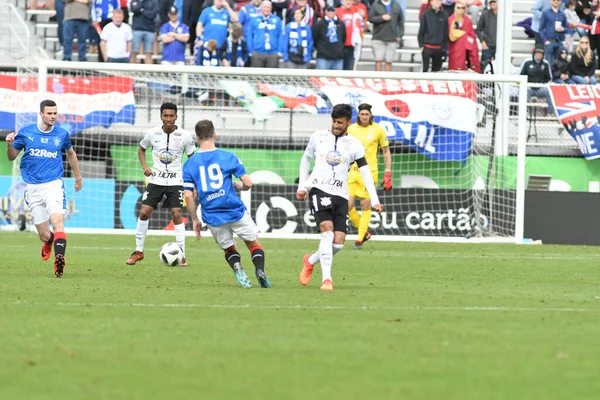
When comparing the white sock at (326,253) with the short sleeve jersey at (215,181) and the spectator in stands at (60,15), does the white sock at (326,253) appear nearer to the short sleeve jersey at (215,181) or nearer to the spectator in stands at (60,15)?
the short sleeve jersey at (215,181)

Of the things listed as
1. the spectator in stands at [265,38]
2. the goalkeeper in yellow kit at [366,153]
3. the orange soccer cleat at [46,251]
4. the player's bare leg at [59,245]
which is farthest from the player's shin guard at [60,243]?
the spectator in stands at [265,38]

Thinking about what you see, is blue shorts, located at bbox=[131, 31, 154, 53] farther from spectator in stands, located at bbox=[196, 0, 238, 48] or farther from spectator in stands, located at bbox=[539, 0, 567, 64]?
spectator in stands, located at bbox=[539, 0, 567, 64]

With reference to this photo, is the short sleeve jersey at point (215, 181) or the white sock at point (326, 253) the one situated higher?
the short sleeve jersey at point (215, 181)

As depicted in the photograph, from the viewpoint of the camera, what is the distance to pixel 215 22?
25.8 metres

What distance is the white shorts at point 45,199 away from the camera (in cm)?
1395

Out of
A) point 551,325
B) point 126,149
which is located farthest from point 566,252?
point 551,325

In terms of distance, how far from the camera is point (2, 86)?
23688mm

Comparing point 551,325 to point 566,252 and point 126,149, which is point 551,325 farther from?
point 126,149

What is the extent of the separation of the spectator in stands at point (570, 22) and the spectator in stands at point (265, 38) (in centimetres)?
682

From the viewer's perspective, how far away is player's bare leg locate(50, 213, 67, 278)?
516 inches

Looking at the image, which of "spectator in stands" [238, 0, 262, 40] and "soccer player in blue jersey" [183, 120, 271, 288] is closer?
"soccer player in blue jersey" [183, 120, 271, 288]

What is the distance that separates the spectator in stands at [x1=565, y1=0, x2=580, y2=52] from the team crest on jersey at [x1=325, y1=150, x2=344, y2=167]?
16.5 meters

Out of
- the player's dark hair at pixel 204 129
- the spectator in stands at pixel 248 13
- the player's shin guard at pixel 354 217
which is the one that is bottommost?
the player's shin guard at pixel 354 217

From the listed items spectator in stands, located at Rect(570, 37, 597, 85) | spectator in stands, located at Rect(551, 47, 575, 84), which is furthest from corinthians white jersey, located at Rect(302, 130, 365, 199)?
spectator in stands, located at Rect(570, 37, 597, 85)
